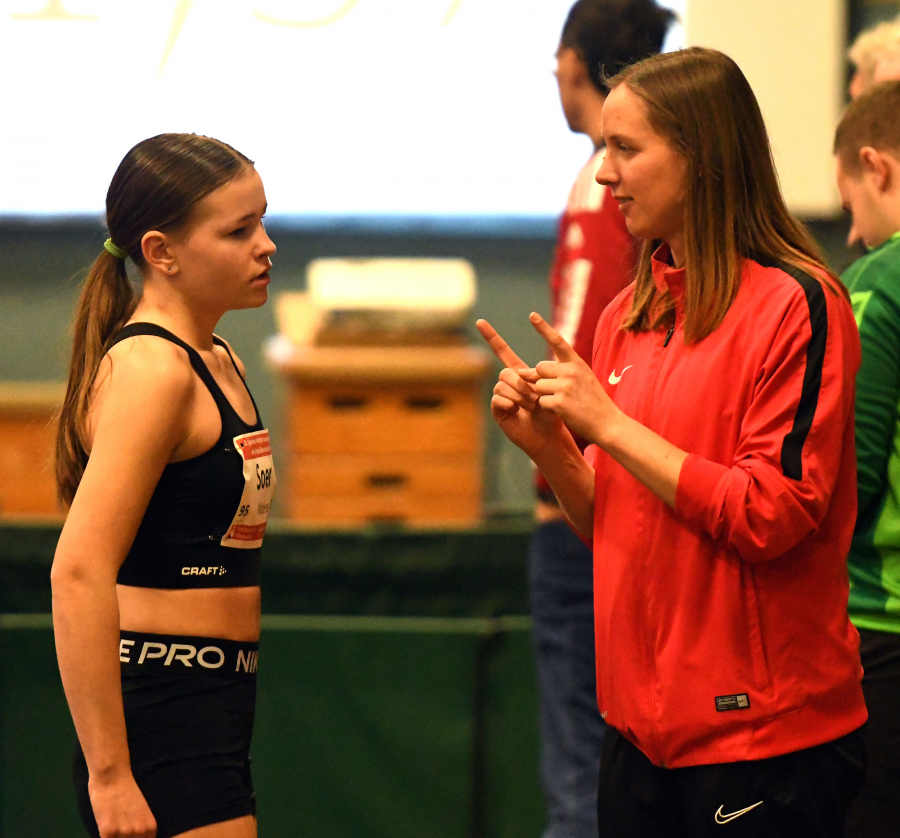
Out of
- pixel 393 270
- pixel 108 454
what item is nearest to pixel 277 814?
pixel 393 270

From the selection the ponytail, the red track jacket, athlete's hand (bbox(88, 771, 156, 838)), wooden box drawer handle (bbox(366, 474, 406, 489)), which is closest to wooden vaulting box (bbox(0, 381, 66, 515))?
wooden box drawer handle (bbox(366, 474, 406, 489))

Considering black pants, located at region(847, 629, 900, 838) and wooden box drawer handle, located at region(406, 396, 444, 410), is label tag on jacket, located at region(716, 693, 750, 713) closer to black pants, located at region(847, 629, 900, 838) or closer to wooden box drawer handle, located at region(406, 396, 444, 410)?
black pants, located at region(847, 629, 900, 838)

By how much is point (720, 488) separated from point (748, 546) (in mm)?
71

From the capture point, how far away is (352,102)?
143 inches

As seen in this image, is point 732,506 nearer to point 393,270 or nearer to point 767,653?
point 767,653

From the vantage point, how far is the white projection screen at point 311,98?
3539mm

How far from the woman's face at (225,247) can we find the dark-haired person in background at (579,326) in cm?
83

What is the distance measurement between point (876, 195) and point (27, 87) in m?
2.78

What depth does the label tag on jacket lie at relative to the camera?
4.13ft

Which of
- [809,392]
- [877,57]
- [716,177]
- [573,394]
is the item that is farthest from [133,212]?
[877,57]

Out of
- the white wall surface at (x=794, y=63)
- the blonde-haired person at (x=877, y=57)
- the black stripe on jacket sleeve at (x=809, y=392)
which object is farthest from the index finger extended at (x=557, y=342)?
the white wall surface at (x=794, y=63)

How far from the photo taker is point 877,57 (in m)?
2.19

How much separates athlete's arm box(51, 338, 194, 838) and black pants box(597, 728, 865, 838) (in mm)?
610

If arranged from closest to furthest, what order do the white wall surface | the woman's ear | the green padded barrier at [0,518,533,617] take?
1. the woman's ear
2. the green padded barrier at [0,518,533,617]
3. the white wall surface
